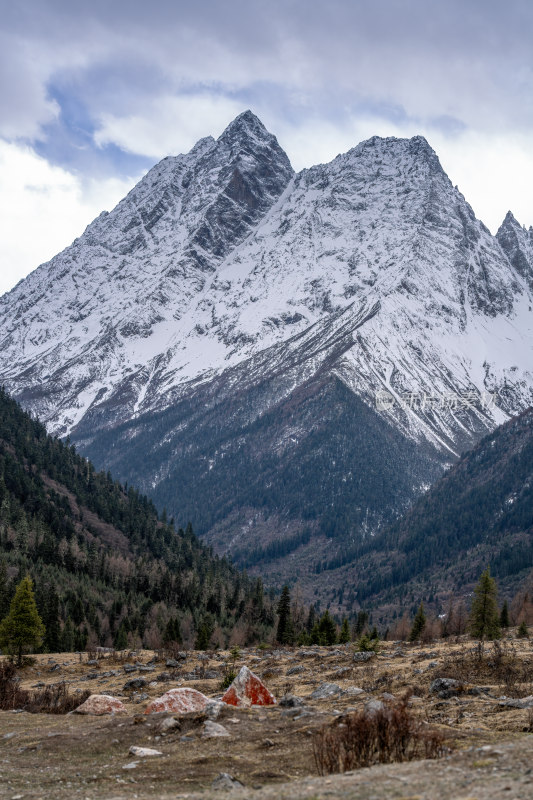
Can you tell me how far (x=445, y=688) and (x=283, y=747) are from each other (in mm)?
8883

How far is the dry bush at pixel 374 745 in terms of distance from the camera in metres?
12.4

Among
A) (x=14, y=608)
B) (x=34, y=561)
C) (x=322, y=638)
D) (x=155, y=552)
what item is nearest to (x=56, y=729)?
(x=14, y=608)

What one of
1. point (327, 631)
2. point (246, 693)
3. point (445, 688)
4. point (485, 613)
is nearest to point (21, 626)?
point (246, 693)

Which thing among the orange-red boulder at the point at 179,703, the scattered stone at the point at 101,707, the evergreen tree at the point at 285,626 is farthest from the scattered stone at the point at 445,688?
the evergreen tree at the point at 285,626

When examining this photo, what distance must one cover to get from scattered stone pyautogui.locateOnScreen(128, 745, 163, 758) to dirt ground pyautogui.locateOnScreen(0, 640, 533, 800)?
0.13 meters

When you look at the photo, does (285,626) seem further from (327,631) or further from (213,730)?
(213,730)

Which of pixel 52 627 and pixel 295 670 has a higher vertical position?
pixel 295 670

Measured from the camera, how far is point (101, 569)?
136125 millimetres

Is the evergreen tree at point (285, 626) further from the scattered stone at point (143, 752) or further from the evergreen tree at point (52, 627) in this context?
the scattered stone at point (143, 752)

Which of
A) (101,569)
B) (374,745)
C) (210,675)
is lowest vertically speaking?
(210,675)

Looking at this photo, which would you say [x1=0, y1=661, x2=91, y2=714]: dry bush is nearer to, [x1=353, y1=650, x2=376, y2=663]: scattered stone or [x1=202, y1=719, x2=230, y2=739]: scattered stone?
[x1=202, y1=719, x2=230, y2=739]: scattered stone

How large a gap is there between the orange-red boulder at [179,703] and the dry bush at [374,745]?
348 inches

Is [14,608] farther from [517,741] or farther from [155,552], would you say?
[155,552]

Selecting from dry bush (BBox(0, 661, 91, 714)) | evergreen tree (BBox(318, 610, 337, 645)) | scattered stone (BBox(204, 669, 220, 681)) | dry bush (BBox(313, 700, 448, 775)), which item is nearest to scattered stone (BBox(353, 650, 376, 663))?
scattered stone (BBox(204, 669, 220, 681))
